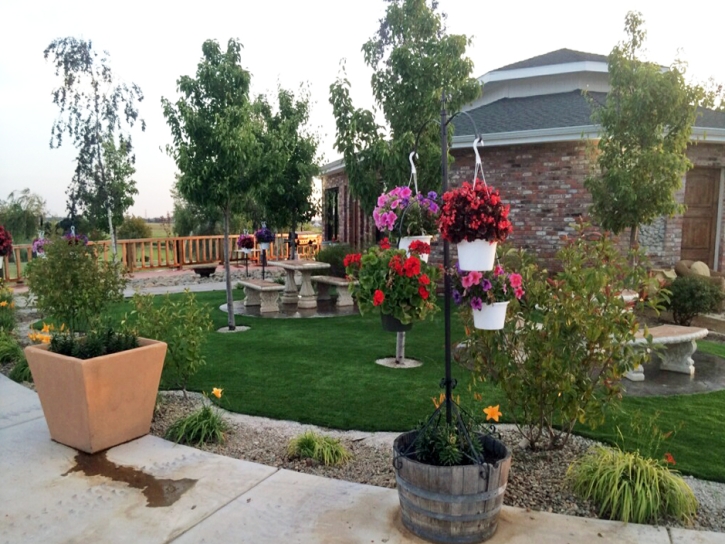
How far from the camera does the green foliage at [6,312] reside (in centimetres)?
706

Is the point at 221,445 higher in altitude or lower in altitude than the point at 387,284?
lower

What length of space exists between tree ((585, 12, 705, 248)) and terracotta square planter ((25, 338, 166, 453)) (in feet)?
20.0

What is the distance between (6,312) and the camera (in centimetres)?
744

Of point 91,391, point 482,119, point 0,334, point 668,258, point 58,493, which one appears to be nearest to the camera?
point 58,493

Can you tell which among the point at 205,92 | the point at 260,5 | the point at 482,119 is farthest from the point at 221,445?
the point at 482,119

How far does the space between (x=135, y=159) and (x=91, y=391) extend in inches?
527

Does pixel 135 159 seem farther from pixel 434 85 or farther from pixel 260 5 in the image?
pixel 434 85

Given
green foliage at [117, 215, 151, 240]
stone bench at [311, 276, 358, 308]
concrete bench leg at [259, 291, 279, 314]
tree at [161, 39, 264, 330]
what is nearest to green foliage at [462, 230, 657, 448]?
tree at [161, 39, 264, 330]

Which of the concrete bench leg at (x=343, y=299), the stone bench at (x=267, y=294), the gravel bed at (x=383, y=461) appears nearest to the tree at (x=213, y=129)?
the stone bench at (x=267, y=294)

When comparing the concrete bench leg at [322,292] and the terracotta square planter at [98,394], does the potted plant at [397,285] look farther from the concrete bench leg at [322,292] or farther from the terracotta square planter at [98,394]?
the concrete bench leg at [322,292]

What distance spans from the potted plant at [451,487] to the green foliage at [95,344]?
2.36 m

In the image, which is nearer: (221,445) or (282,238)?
(221,445)

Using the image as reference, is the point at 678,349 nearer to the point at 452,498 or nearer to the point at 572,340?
the point at 572,340

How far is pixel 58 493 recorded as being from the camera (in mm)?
3076
